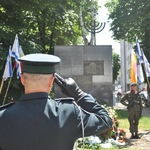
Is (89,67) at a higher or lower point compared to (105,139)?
higher

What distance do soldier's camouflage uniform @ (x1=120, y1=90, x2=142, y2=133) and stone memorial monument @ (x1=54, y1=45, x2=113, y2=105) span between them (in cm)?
372

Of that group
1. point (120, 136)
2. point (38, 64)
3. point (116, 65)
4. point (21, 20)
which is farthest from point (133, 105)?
point (116, 65)

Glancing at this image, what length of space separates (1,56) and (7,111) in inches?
419

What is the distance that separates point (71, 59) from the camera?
14.5m

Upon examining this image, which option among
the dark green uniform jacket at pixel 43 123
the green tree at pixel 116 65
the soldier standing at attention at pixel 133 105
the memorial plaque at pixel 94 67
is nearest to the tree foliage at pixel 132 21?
the memorial plaque at pixel 94 67

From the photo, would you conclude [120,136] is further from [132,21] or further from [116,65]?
[116,65]

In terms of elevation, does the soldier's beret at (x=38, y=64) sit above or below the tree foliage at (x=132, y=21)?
below

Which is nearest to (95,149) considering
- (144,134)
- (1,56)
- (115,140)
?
(115,140)

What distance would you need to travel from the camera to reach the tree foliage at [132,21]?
2203cm

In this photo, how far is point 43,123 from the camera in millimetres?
1958

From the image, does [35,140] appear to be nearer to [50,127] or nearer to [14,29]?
[50,127]

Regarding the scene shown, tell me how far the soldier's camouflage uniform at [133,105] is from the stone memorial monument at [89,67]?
372 centimetres

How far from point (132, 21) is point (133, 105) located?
13.1 meters

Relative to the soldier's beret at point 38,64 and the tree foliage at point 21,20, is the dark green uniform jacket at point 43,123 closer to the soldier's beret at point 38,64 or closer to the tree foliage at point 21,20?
the soldier's beret at point 38,64
